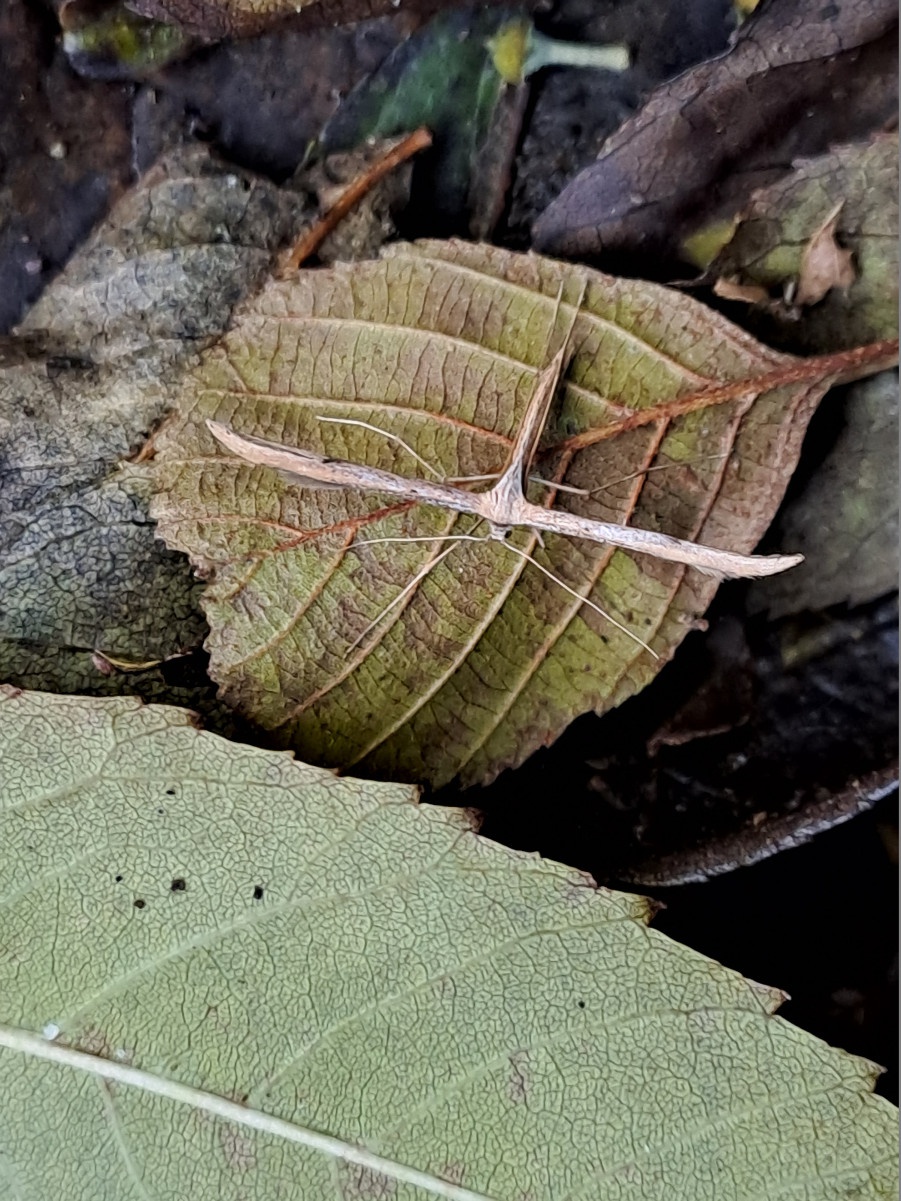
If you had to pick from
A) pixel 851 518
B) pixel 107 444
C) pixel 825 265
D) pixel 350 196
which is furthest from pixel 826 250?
pixel 107 444

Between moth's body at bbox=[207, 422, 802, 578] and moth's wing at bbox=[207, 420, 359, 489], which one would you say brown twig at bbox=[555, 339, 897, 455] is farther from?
→ moth's wing at bbox=[207, 420, 359, 489]

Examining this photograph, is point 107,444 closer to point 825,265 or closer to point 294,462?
point 294,462

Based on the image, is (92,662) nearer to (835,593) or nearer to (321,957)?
(321,957)

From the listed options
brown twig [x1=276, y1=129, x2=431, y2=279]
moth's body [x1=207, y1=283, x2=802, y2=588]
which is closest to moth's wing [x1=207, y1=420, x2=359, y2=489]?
moth's body [x1=207, y1=283, x2=802, y2=588]

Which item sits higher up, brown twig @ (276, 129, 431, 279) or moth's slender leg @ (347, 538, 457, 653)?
brown twig @ (276, 129, 431, 279)

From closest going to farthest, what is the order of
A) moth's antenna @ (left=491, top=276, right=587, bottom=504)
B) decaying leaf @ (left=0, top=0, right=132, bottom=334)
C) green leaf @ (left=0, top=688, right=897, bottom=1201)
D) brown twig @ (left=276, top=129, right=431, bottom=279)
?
green leaf @ (left=0, top=688, right=897, bottom=1201) < moth's antenna @ (left=491, top=276, right=587, bottom=504) < brown twig @ (left=276, top=129, right=431, bottom=279) < decaying leaf @ (left=0, top=0, right=132, bottom=334)

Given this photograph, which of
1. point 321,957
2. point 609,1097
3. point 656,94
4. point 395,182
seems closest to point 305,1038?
point 321,957
